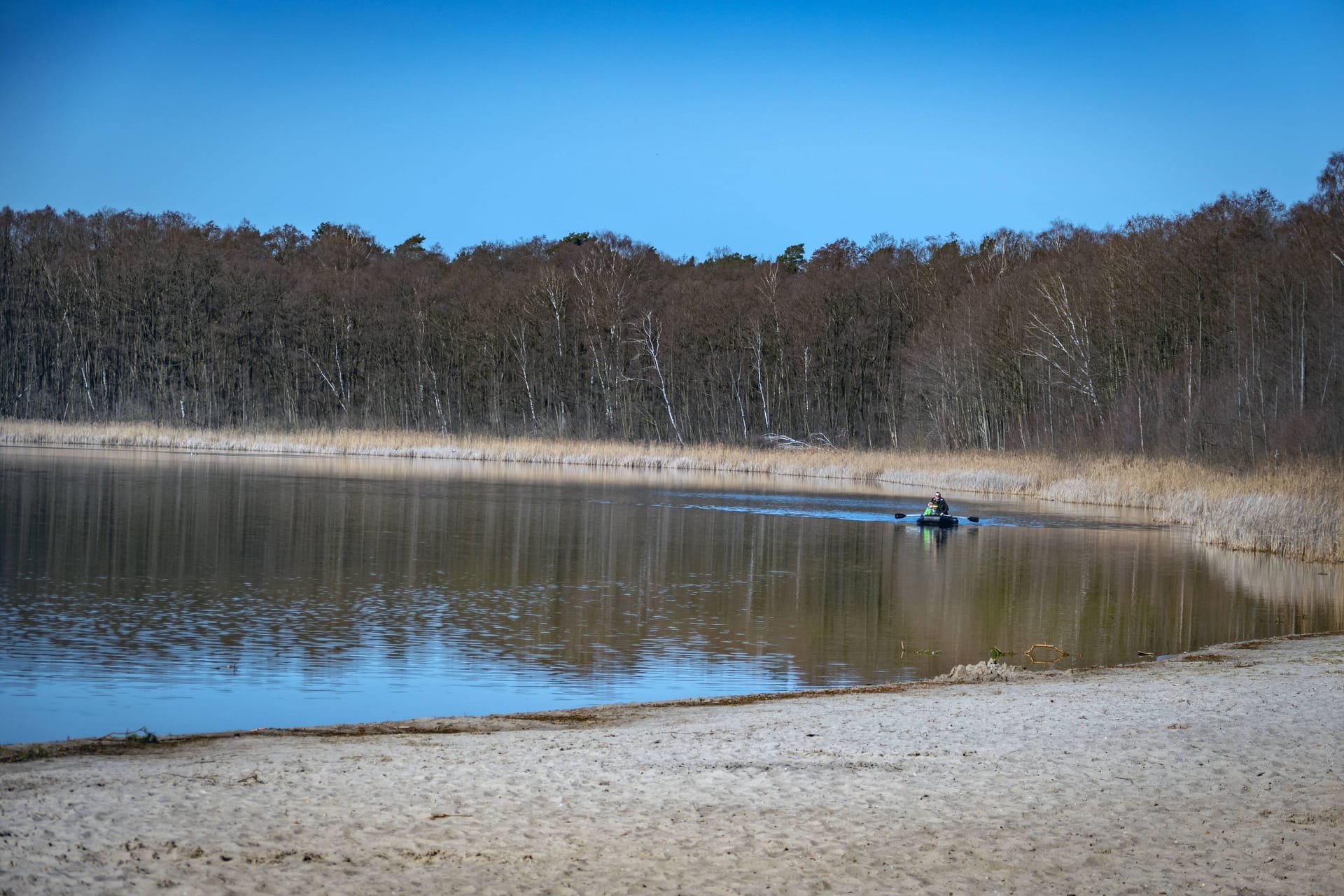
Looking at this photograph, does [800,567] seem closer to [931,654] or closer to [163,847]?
[931,654]

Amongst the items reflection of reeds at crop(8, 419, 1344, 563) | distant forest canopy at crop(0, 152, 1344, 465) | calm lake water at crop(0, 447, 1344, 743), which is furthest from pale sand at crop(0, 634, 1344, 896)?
distant forest canopy at crop(0, 152, 1344, 465)

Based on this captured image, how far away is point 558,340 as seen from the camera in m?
68.9

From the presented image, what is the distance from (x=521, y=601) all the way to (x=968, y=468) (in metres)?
31.0

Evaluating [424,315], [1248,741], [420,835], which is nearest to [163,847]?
[420,835]

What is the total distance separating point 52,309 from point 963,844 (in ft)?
248

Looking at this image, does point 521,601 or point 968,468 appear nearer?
point 521,601

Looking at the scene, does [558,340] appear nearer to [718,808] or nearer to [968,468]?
[968,468]

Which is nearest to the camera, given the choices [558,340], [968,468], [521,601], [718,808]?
[718,808]

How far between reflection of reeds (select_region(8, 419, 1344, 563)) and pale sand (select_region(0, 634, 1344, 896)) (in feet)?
55.2

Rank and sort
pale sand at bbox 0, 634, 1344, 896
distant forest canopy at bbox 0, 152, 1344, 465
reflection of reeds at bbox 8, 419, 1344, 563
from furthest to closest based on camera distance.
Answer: distant forest canopy at bbox 0, 152, 1344, 465 → reflection of reeds at bbox 8, 419, 1344, 563 → pale sand at bbox 0, 634, 1344, 896

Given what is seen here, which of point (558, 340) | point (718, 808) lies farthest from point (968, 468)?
point (718, 808)

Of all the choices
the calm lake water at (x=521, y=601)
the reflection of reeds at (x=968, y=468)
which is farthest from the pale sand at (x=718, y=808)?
the reflection of reeds at (x=968, y=468)

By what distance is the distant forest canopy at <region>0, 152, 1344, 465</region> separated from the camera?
56.2 meters

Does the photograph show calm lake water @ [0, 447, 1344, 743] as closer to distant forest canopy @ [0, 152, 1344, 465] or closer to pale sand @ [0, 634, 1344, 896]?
pale sand @ [0, 634, 1344, 896]
